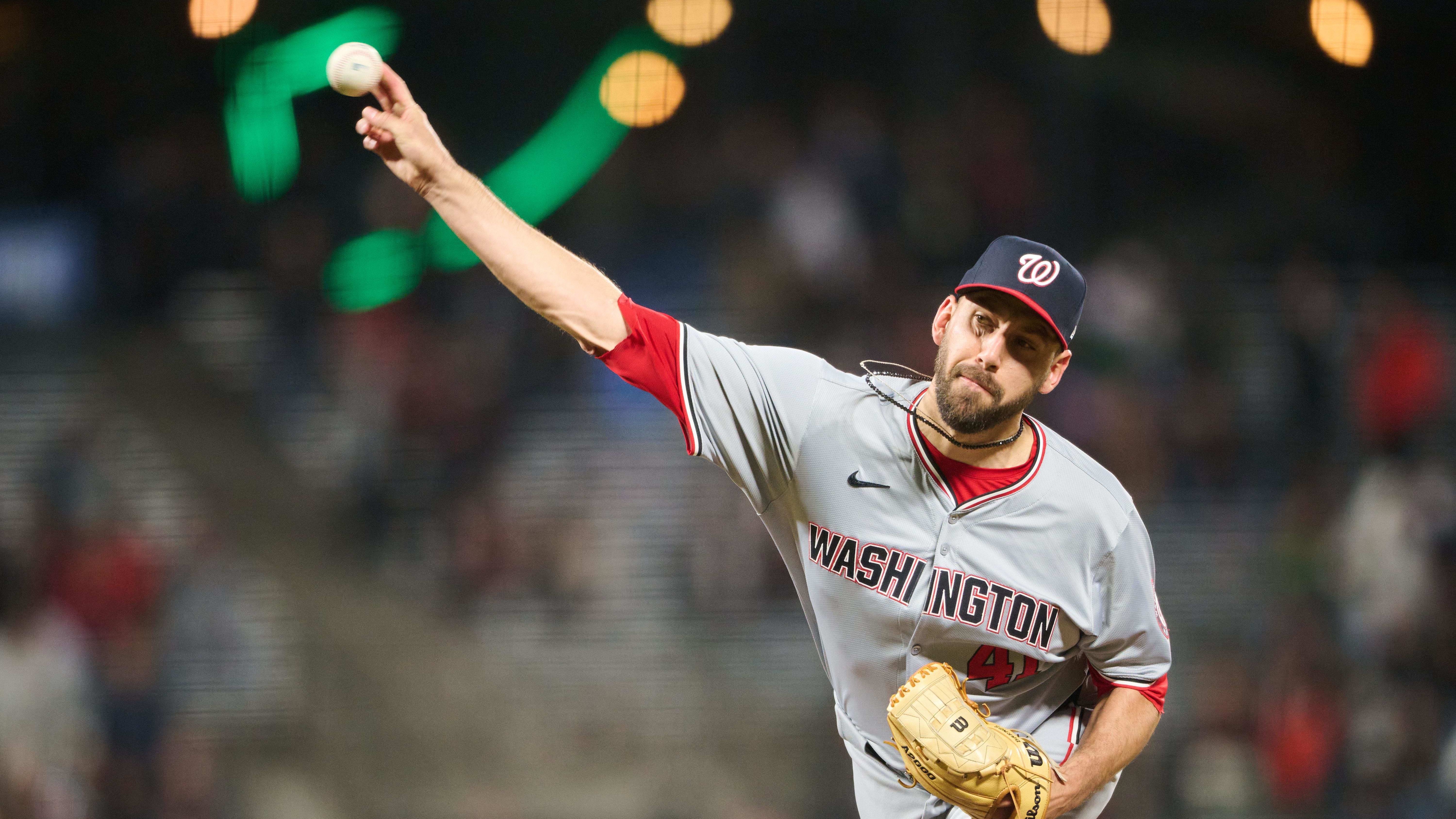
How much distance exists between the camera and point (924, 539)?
6.96 feet

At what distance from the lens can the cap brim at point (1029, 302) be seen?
1.95 metres

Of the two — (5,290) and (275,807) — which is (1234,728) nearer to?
(275,807)

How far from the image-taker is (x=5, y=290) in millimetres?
6012

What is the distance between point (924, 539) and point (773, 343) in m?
3.98

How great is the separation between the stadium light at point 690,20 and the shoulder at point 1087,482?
453 cm

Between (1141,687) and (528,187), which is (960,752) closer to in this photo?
(1141,687)

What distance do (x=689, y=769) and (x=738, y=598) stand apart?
866 millimetres

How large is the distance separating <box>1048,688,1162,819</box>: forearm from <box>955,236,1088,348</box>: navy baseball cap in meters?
0.71

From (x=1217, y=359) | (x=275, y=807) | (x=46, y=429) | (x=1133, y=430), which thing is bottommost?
(x=275, y=807)

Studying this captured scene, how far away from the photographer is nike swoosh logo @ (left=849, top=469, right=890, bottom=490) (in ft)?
6.92

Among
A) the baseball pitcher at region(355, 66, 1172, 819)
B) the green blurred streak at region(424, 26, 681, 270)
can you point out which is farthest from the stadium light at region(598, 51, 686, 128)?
the baseball pitcher at region(355, 66, 1172, 819)

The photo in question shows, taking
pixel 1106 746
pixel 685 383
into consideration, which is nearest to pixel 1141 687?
pixel 1106 746

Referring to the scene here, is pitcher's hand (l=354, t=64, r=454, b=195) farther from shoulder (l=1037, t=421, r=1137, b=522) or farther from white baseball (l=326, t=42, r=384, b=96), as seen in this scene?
shoulder (l=1037, t=421, r=1137, b=522)

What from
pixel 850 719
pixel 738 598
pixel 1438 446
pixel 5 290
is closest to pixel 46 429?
pixel 5 290
